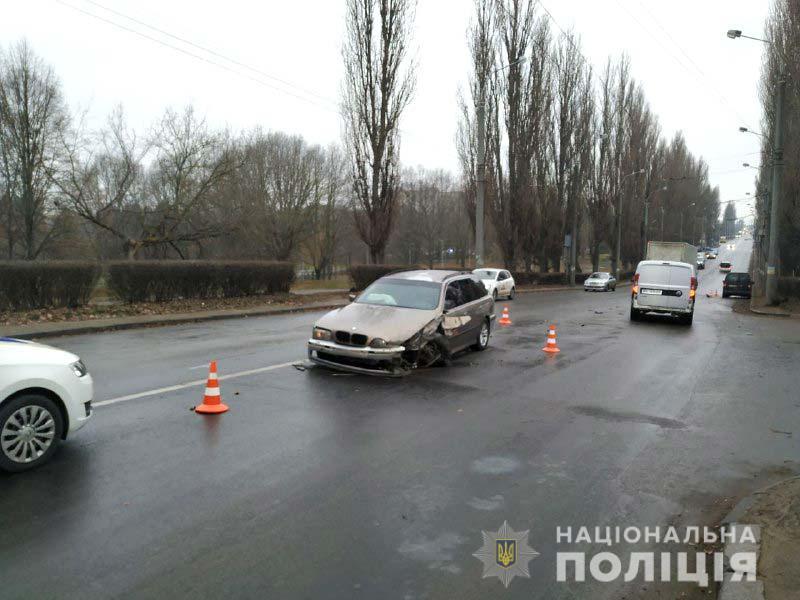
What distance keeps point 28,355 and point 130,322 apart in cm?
1084

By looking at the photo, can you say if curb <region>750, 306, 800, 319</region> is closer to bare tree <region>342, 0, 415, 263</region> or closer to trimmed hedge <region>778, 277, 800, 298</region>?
trimmed hedge <region>778, 277, 800, 298</region>

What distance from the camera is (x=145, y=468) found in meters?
5.10

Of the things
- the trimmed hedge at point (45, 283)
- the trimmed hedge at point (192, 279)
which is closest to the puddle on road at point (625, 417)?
the trimmed hedge at point (45, 283)

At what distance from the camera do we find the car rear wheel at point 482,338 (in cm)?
1190

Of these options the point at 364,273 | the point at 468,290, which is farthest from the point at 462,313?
the point at 364,273

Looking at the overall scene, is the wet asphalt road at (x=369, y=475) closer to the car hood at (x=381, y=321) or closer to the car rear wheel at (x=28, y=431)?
the car rear wheel at (x=28, y=431)

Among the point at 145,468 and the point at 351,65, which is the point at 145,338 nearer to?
the point at 145,468

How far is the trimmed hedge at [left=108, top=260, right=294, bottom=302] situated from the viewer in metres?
17.9

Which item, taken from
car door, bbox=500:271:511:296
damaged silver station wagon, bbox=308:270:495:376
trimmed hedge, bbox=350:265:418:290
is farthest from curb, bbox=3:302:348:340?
car door, bbox=500:271:511:296

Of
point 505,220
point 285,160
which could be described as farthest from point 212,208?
point 505,220

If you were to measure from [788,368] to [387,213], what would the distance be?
68.5ft

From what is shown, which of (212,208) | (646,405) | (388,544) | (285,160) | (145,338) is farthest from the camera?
(285,160)

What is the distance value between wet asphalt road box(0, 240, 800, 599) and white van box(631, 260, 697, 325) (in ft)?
26.7

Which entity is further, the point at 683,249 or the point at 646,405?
the point at 683,249
